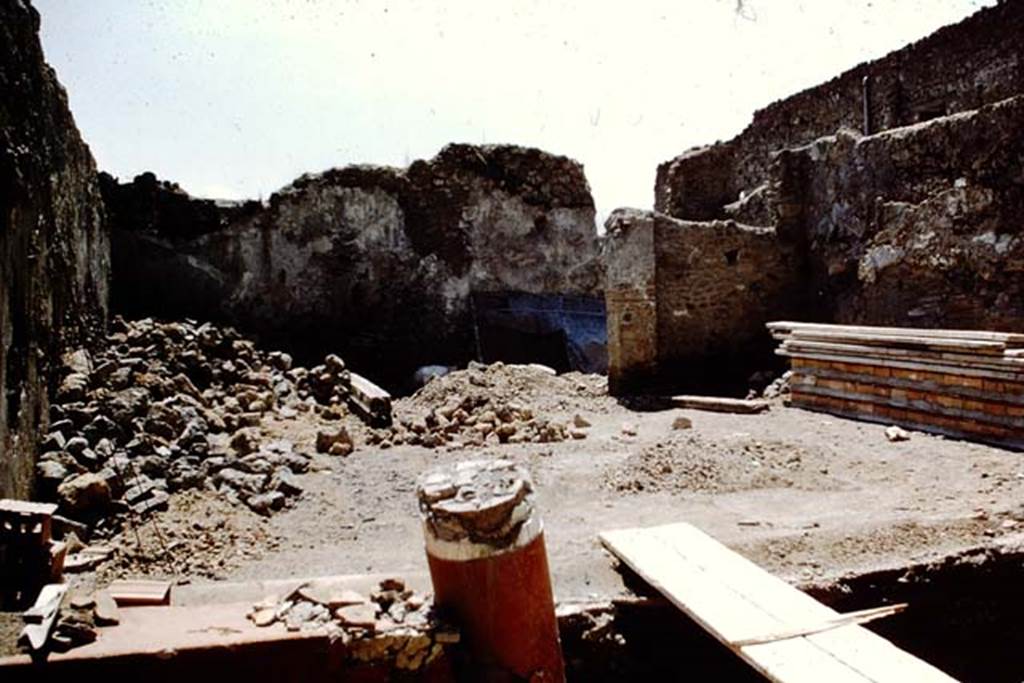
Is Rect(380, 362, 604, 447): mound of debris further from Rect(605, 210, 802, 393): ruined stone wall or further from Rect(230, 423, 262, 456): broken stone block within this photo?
Rect(230, 423, 262, 456): broken stone block

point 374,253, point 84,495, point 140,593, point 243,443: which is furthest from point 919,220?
point 84,495

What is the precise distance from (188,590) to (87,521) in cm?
144

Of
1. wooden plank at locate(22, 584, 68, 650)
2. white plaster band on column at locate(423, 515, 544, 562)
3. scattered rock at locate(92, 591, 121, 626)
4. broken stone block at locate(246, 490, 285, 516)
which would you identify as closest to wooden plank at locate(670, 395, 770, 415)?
broken stone block at locate(246, 490, 285, 516)

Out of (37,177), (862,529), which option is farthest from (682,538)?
(37,177)

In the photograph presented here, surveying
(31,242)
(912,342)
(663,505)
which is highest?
(31,242)

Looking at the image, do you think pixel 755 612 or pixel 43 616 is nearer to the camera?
pixel 43 616

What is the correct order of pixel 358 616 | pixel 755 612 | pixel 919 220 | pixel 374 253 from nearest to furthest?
pixel 358 616 → pixel 755 612 → pixel 919 220 → pixel 374 253

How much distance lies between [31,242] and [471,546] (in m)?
4.16

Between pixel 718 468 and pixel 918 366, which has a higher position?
pixel 918 366

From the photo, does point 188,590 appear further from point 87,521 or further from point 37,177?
point 37,177

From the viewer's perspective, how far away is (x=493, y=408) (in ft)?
26.7

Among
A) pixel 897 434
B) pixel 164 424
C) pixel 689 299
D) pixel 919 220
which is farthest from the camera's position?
pixel 689 299

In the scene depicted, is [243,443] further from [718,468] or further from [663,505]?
[718,468]

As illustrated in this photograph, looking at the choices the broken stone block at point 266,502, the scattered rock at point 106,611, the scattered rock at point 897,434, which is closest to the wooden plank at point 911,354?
the scattered rock at point 897,434
